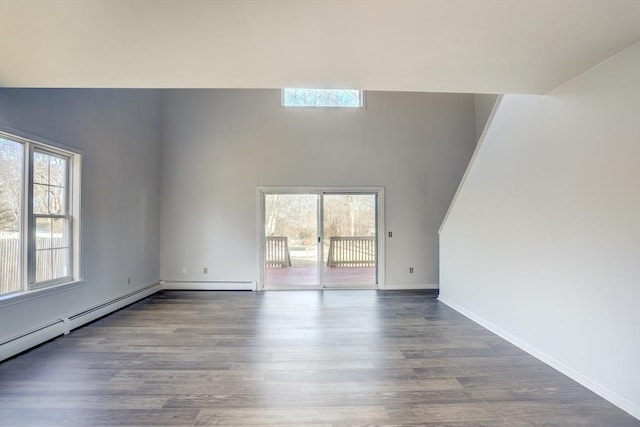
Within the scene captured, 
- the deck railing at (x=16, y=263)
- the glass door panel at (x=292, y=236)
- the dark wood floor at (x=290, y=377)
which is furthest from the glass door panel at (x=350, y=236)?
the deck railing at (x=16, y=263)

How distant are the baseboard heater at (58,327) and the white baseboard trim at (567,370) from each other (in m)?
4.90

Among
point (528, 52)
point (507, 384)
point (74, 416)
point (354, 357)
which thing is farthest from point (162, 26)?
point (507, 384)

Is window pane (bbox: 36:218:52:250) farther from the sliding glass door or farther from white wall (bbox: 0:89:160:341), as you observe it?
the sliding glass door

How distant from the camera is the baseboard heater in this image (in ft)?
8.88

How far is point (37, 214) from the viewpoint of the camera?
3.07m

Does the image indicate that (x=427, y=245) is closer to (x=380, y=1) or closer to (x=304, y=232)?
(x=304, y=232)

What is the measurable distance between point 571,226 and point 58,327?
518 centimetres

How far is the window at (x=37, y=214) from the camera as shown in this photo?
277 centimetres

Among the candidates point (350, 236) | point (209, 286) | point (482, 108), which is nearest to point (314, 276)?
point (350, 236)

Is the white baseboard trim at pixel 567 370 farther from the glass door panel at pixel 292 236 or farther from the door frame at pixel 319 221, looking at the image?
the glass door panel at pixel 292 236

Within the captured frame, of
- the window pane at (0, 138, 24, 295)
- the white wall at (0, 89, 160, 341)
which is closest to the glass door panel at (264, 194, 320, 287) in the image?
the white wall at (0, 89, 160, 341)

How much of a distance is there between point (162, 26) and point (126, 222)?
364cm

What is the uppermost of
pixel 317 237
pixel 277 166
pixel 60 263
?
pixel 277 166

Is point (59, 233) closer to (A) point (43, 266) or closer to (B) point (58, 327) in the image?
(A) point (43, 266)
